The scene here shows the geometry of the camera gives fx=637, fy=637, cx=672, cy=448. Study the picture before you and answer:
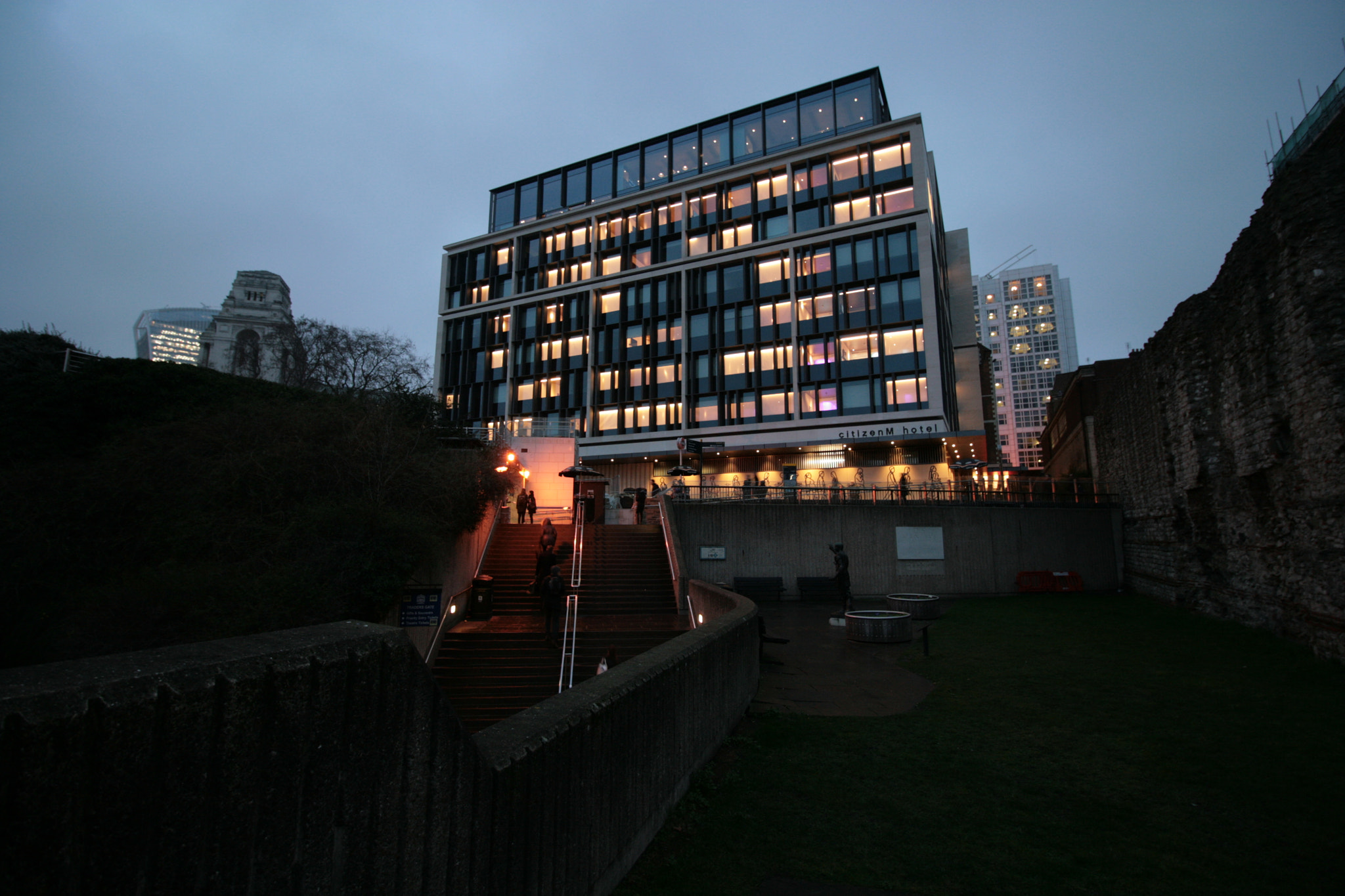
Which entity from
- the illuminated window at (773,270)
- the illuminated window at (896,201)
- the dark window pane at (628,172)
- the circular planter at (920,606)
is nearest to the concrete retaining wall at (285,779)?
the circular planter at (920,606)

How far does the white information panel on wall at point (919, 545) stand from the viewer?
77.1 ft

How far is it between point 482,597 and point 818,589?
37.1 feet

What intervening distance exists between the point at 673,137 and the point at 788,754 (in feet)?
→ 180

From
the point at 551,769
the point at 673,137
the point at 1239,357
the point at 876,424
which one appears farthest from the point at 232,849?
the point at 673,137

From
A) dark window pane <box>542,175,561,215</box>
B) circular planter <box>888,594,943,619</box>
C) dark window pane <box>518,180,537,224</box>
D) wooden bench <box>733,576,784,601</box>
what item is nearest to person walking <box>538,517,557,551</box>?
wooden bench <box>733,576,784,601</box>

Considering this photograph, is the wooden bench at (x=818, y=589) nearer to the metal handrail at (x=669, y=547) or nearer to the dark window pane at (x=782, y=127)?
the metal handrail at (x=669, y=547)

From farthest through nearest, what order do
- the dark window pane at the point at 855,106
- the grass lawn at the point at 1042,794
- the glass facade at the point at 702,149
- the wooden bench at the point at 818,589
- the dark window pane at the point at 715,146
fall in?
the dark window pane at the point at 715,146, the glass facade at the point at 702,149, the dark window pane at the point at 855,106, the wooden bench at the point at 818,589, the grass lawn at the point at 1042,794

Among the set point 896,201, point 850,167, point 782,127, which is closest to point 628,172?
point 782,127

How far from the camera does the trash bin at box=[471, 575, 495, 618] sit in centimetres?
1681

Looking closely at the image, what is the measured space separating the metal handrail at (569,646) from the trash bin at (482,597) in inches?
90.1

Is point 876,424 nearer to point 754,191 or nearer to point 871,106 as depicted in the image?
point 754,191

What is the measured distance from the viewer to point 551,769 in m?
3.35

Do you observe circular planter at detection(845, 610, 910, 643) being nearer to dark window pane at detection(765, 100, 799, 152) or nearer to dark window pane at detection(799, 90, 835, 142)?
dark window pane at detection(799, 90, 835, 142)

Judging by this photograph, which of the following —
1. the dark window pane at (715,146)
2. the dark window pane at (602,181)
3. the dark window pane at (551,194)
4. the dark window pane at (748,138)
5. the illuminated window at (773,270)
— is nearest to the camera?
the illuminated window at (773,270)
